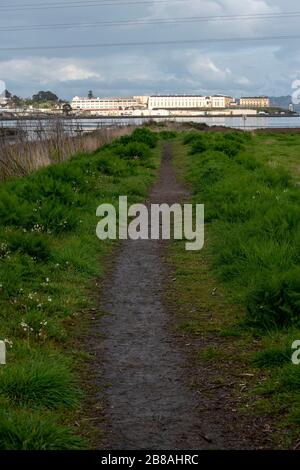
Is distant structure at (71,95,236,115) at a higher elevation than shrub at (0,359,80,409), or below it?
higher

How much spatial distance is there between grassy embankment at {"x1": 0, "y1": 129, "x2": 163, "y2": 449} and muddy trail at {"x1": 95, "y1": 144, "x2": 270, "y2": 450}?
265 mm

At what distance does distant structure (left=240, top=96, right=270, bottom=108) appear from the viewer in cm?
15475

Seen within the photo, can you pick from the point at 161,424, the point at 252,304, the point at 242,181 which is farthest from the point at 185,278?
the point at 242,181

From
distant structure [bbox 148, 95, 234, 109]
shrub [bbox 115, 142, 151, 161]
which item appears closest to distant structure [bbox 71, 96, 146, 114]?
distant structure [bbox 148, 95, 234, 109]

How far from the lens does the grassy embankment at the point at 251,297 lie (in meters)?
4.90

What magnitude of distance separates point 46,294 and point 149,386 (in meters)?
2.52

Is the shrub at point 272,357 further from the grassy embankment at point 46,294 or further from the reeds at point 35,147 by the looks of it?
the reeds at point 35,147

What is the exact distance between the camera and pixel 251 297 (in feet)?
21.4

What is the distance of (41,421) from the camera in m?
4.16

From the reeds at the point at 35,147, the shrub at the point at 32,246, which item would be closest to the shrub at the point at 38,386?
the shrub at the point at 32,246

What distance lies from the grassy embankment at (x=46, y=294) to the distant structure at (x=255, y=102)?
471ft

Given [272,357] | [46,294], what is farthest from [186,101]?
[272,357]

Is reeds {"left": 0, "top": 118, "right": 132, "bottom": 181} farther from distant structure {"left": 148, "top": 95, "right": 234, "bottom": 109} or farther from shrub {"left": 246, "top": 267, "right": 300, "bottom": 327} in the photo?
distant structure {"left": 148, "top": 95, "right": 234, "bottom": 109}

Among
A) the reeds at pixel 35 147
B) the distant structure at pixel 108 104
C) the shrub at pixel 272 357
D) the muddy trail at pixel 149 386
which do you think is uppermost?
the distant structure at pixel 108 104
